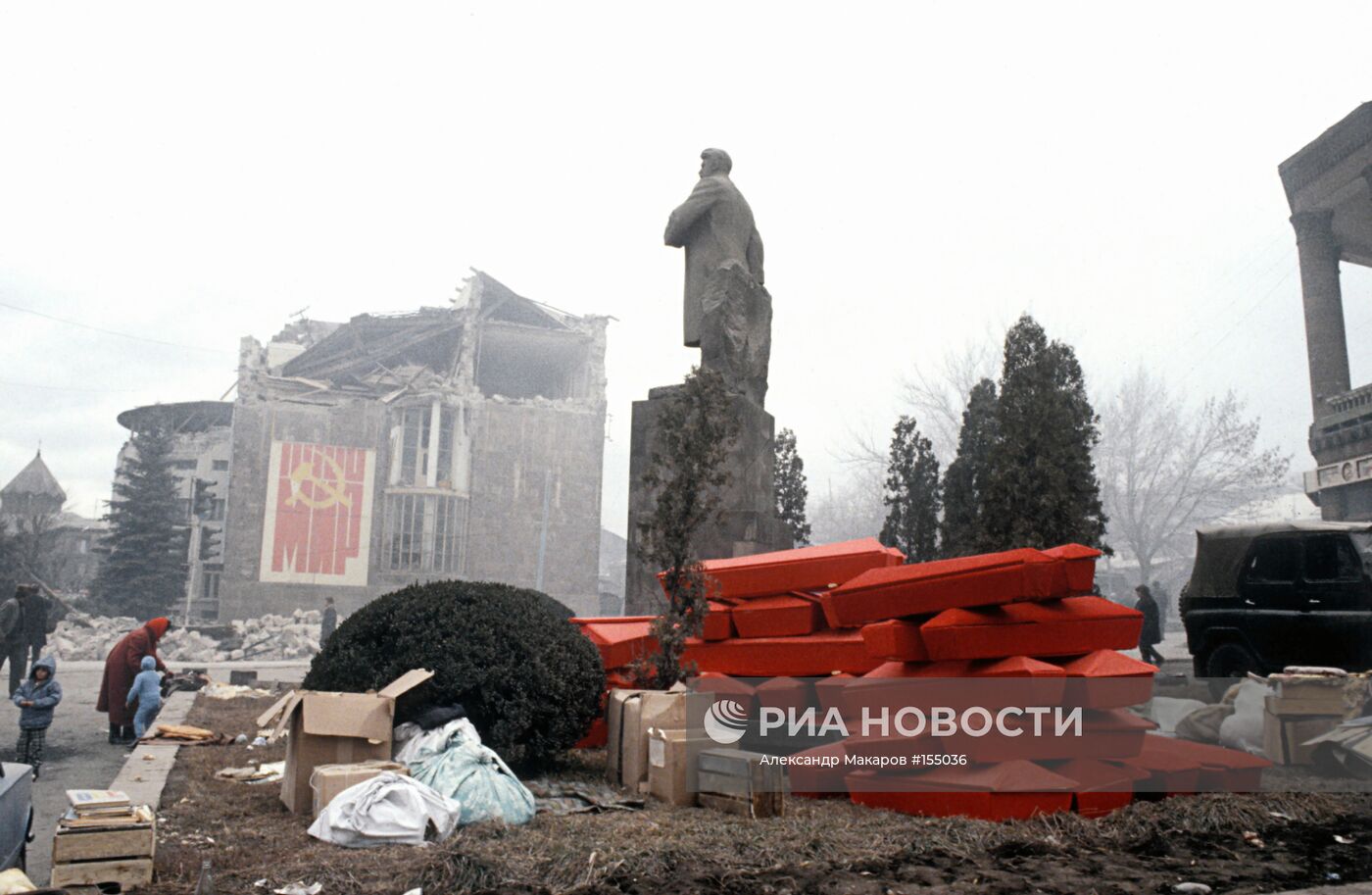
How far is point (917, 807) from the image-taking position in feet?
17.4

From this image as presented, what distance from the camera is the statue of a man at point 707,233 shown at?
10633 millimetres

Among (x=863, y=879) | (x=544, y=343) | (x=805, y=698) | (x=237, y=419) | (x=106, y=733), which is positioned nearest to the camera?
(x=863, y=879)

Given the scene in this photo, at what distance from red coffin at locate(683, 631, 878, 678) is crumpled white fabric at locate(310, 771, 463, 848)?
2469mm

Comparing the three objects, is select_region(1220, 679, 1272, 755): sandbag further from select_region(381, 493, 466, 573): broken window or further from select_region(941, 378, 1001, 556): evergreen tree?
select_region(381, 493, 466, 573): broken window

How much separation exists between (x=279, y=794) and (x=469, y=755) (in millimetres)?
1382

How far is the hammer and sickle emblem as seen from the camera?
3906cm

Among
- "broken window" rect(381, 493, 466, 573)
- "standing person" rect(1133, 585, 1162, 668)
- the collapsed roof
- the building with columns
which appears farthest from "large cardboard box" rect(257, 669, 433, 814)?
the collapsed roof

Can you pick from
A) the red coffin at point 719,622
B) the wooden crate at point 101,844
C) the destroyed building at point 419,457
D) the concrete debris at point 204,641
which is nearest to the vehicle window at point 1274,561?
the red coffin at point 719,622

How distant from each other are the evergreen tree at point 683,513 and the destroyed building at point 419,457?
111 feet

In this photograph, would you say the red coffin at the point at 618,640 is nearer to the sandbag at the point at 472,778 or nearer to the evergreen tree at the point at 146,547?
the sandbag at the point at 472,778

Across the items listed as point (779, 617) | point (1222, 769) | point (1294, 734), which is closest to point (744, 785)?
point (779, 617)

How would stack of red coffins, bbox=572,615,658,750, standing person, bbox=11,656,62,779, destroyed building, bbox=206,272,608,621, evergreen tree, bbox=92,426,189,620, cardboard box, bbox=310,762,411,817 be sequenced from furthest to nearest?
destroyed building, bbox=206,272,608,621 → evergreen tree, bbox=92,426,189,620 → standing person, bbox=11,656,62,779 → stack of red coffins, bbox=572,615,658,750 → cardboard box, bbox=310,762,411,817

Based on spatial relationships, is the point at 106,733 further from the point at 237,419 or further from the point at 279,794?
the point at 237,419

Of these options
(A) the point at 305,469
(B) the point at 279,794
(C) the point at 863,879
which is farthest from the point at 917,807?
→ (A) the point at 305,469
